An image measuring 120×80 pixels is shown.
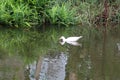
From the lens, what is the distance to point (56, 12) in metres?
15.6

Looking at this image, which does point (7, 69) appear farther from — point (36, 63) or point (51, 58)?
point (51, 58)

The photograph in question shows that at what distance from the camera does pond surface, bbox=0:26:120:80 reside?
7.90 m

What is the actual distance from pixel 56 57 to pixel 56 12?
Result: 20.9 feet

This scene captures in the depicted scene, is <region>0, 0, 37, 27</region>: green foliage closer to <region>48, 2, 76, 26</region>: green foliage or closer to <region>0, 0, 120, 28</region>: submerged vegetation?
<region>0, 0, 120, 28</region>: submerged vegetation

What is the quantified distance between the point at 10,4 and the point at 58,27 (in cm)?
231

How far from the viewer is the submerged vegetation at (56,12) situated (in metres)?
14.9

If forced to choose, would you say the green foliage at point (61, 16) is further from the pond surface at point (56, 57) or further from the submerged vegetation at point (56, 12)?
the pond surface at point (56, 57)

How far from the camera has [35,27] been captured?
15.2 metres

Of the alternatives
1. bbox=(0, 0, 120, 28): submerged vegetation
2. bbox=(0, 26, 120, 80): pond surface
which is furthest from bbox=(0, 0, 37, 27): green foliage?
bbox=(0, 26, 120, 80): pond surface

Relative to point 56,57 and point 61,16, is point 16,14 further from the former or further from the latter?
point 56,57

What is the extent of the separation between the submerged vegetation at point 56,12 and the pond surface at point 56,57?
4.12 ft

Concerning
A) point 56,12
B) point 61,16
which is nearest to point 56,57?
point 61,16

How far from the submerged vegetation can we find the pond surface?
1256 millimetres

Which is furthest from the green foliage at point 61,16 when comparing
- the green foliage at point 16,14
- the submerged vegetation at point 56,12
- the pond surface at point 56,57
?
the pond surface at point 56,57
